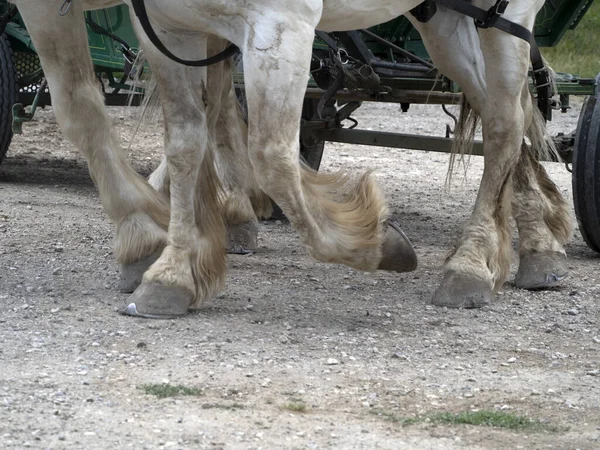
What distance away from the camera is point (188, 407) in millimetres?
3203

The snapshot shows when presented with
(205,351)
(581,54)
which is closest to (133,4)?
(205,351)

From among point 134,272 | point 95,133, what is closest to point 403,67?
point 95,133

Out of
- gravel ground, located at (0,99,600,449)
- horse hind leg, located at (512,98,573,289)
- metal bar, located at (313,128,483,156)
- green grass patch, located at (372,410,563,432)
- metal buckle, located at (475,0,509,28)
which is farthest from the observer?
metal bar, located at (313,128,483,156)

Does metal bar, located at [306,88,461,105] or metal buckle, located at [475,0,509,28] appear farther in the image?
metal bar, located at [306,88,461,105]

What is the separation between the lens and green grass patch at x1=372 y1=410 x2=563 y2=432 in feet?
10.4

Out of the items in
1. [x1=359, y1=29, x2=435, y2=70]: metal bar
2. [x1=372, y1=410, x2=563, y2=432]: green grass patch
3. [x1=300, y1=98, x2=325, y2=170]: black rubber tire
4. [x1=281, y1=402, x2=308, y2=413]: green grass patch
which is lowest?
[x1=372, y1=410, x2=563, y2=432]: green grass patch

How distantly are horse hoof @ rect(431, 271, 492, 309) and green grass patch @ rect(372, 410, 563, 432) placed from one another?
138cm

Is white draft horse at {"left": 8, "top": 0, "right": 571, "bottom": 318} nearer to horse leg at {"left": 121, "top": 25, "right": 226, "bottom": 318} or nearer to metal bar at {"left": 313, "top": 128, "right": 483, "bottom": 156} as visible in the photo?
horse leg at {"left": 121, "top": 25, "right": 226, "bottom": 318}

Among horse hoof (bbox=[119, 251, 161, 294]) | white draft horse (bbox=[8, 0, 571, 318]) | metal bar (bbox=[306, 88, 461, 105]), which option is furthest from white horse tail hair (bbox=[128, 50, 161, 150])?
metal bar (bbox=[306, 88, 461, 105])

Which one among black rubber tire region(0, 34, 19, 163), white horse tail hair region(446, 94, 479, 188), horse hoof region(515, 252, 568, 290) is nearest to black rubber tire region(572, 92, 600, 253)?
horse hoof region(515, 252, 568, 290)

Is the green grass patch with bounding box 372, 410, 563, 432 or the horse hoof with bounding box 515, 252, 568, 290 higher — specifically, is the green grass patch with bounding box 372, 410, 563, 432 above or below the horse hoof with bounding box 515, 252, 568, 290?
above

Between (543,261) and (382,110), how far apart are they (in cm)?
750

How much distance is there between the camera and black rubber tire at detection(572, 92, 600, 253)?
562 centimetres

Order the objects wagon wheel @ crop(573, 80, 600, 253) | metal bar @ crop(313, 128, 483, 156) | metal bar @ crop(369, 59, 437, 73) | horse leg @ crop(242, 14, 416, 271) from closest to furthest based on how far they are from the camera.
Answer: horse leg @ crop(242, 14, 416, 271) → wagon wheel @ crop(573, 80, 600, 253) → metal bar @ crop(369, 59, 437, 73) → metal bar @ crop(313, 128, 483, 156)
